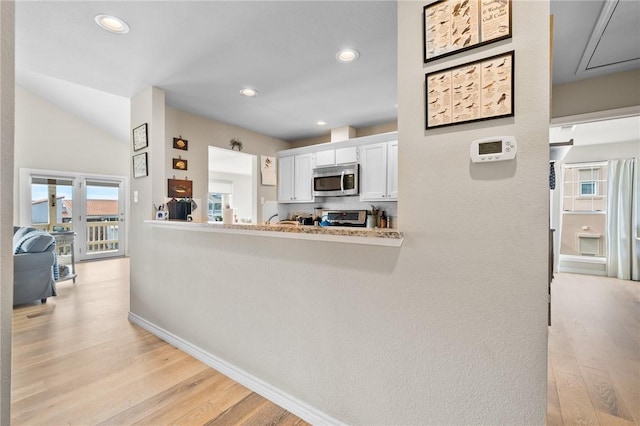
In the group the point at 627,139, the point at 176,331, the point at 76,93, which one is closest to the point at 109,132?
the point at 76,93

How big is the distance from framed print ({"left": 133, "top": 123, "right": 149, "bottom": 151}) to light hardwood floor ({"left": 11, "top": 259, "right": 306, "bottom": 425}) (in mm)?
1833

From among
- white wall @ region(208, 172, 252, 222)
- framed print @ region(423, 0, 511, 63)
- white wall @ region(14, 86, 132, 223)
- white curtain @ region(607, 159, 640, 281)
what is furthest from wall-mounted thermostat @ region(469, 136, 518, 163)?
white wall @ region(208, 172, 252, 222)

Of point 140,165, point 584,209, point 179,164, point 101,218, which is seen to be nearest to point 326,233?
point 140,165

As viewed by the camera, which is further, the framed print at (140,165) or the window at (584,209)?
the window at (584,209)

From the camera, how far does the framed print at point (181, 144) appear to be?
336cm

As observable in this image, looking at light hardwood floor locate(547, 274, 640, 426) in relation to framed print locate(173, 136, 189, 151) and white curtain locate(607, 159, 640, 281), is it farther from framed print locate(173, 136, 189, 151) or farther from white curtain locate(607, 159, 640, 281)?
framed print locate(173, 136, 189, 151)

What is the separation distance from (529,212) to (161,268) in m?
2.79

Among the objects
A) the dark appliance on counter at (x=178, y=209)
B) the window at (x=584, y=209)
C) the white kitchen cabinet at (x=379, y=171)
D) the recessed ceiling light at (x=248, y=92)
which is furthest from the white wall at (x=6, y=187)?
the window at (x=584, y=209)

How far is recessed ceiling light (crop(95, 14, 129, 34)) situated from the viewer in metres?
1.75

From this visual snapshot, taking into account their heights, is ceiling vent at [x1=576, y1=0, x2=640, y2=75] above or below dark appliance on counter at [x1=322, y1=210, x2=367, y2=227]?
above

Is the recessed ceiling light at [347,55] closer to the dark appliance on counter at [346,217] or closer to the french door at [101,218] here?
the dark appliance on counter at [346,217]

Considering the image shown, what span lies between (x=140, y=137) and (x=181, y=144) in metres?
0.56

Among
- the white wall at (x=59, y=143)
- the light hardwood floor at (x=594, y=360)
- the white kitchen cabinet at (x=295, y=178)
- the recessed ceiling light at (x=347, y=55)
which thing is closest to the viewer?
the light hardwood floor at (x=594, y=360)

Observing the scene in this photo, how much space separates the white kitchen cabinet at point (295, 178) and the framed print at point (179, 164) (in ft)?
5.73
